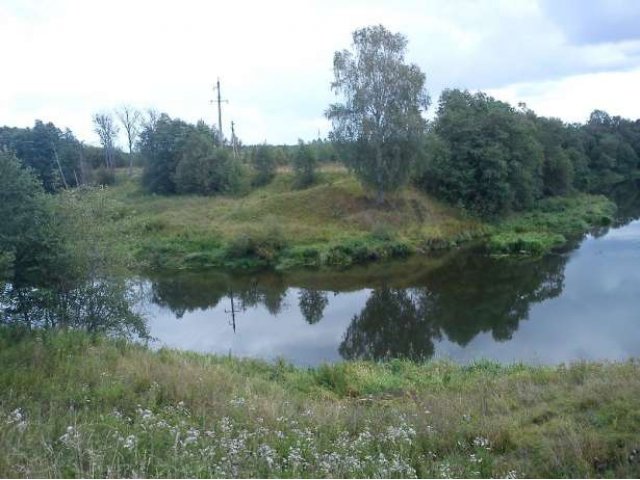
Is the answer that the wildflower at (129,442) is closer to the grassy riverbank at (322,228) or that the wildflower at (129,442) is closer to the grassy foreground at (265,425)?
the grassy foreground at (265,425)

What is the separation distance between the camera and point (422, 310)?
21094 mm

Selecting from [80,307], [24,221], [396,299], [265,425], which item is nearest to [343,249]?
[396,299]

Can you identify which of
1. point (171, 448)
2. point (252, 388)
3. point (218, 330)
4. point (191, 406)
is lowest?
point (218, 330)

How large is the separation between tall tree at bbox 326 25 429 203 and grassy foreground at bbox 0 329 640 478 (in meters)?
25.4

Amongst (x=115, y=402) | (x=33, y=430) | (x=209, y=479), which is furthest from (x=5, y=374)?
(x=209, y=479)

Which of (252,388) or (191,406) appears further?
(252,388)

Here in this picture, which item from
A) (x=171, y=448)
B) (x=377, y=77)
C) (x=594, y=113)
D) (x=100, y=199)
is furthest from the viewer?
(x=594, y=113)

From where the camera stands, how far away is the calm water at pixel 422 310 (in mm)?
16312

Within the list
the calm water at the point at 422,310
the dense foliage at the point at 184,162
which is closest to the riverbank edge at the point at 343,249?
the calm water at the point at 422,310

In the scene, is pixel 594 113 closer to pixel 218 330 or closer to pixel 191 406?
pixel 218 330

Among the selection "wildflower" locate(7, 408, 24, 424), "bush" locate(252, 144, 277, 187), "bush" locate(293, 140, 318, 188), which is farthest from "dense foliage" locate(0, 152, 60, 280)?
"bush" locate(252, 144, 277, 187)

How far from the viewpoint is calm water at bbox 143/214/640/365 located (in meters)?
16.3

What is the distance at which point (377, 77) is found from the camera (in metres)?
33.9

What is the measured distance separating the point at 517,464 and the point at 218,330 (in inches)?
614
